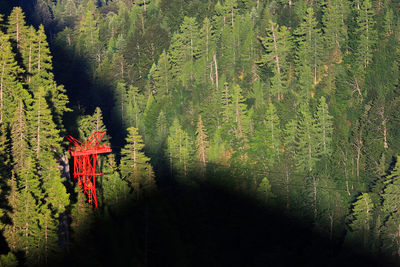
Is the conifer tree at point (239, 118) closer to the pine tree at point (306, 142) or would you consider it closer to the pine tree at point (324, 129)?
the pine tree at point (306, 142)

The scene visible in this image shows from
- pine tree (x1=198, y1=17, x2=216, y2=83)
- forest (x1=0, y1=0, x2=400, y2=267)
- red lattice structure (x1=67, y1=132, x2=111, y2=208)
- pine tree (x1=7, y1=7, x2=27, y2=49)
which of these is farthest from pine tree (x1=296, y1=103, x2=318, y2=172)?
pine tree (x1=7, y1=7, x2=27, y2=49)

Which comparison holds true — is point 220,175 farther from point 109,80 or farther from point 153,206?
point 109,80

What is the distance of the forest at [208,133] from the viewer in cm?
8344

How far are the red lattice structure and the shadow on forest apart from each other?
279 centimetres

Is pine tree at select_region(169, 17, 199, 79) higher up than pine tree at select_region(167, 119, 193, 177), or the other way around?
pine tree at select_region(169, 17, 199, 79)

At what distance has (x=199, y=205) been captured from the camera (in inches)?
4055

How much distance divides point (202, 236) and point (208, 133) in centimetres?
2968

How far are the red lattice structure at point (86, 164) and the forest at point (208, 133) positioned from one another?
4.45 feet

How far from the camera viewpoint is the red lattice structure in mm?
84125

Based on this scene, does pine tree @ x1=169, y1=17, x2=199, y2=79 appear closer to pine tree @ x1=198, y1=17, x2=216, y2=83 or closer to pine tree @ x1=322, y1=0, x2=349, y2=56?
pine tree @ x1=198, y1=17, x2=216, y2=83

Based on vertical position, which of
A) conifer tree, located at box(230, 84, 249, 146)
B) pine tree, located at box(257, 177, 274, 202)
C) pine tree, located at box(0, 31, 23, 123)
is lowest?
pine tree, located at box(257, 177, 274, 202)

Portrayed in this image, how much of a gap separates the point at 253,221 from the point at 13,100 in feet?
121

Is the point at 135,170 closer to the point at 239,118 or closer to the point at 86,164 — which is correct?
the point at 86,164

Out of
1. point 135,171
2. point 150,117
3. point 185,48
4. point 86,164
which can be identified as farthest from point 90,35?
point 86,164
